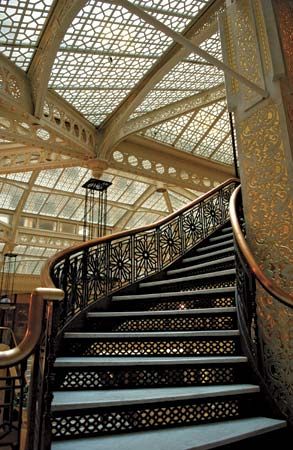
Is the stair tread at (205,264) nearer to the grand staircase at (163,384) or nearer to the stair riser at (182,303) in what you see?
the grand staircase at (163,384)

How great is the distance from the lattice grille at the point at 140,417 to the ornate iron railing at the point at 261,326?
0.98 feet

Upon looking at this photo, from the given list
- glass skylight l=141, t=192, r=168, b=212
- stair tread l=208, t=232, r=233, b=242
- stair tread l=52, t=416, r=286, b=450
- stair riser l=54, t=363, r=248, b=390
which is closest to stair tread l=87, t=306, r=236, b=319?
stair riser l=54, t=363, r=248, b=390

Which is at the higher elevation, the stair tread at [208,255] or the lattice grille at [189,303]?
the stair tread at [208,255]

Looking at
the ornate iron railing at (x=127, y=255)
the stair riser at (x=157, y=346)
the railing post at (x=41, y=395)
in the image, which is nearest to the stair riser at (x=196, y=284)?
the ornate iron railing at (x=127, y=255)

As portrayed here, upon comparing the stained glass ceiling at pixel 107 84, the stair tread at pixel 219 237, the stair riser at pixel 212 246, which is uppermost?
the stained glass ceiling at pixel 107 84

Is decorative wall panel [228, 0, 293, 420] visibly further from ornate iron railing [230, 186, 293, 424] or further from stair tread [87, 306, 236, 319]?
stair tread [87, 306, 236, 319]

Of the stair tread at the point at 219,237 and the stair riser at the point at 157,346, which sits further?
the stair tread at the point at 219,237

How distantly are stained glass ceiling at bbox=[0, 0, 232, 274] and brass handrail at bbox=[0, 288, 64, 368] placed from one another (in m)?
4.95

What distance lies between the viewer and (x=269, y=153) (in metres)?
3.00

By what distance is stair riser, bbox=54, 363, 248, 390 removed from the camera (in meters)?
2.41

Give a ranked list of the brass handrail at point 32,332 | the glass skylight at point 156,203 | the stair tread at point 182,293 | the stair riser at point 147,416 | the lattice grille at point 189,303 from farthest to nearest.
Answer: the glass skylight at point 156,203 → the lattice grille at point 189,303 → the stair tread at point 182,293 → the stair riser at point 147,416 → the brass handrail at point 32,332

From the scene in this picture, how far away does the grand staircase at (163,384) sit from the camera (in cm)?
198

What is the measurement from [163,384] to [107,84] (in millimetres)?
6661

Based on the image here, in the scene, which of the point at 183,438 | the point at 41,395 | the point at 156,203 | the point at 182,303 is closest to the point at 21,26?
the point at 182,303
